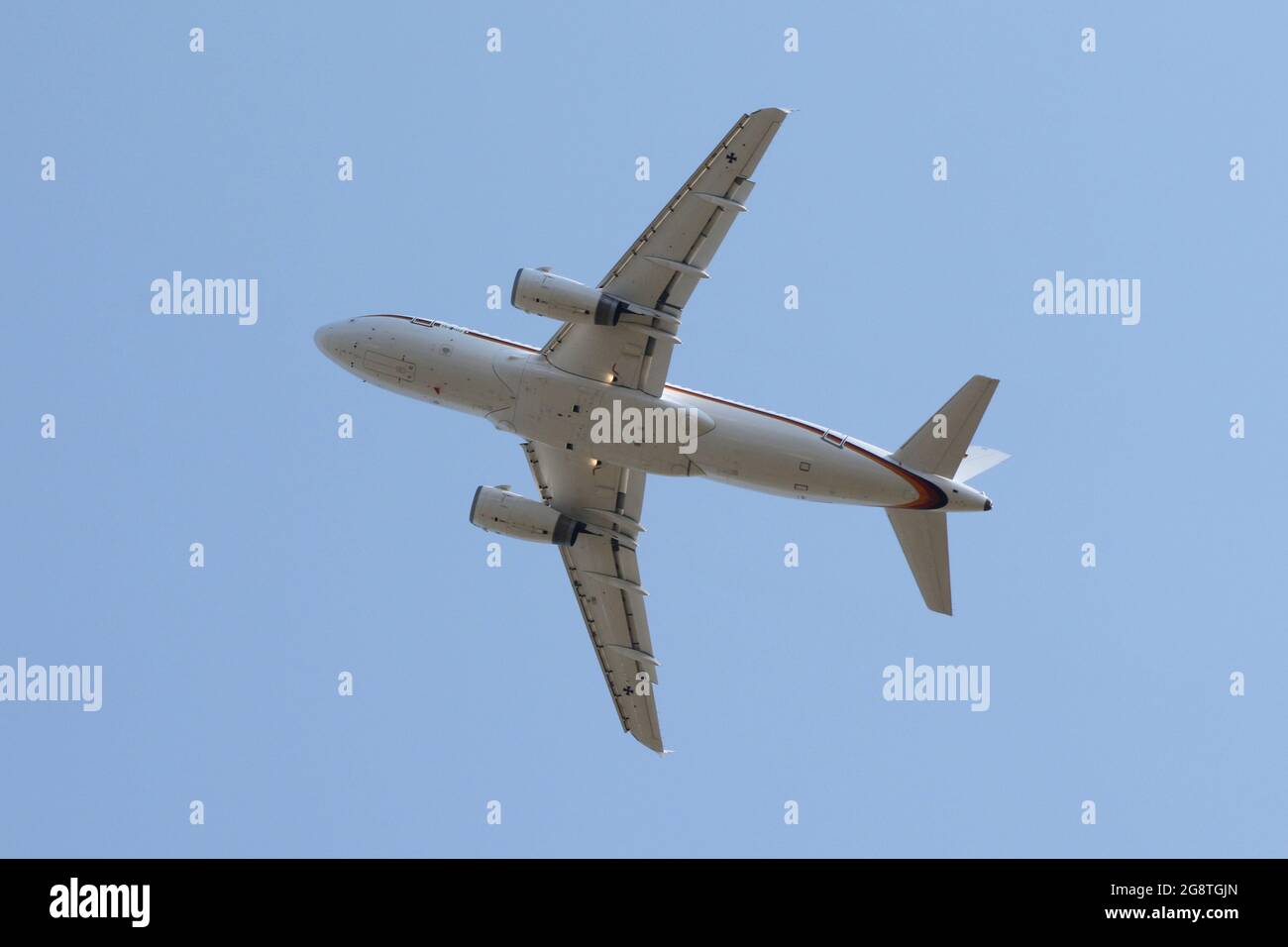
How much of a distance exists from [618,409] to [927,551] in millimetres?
9844

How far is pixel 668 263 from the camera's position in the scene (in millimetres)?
43938

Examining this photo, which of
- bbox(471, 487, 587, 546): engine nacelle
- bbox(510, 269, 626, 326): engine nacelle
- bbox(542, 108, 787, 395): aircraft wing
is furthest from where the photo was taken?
bbox(471, 487, 587, 546): engine nacelle

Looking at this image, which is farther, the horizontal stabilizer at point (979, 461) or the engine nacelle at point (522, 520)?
the engine nacelle at point (522, 520)

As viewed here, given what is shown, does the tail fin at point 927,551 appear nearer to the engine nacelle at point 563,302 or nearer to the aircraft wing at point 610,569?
the aircraft wing at point 610,569

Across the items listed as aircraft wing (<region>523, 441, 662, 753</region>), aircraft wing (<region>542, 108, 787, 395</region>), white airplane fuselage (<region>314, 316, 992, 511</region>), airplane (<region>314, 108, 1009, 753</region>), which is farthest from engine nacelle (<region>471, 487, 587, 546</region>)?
aircraft wing (<region>542, 108, 787, 395</region>)

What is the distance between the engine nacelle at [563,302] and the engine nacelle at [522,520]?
22.4ft

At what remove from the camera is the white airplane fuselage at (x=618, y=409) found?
145ft

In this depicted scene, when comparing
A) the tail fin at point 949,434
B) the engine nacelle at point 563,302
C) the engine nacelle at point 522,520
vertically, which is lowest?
the engine nacelle at point 522,520

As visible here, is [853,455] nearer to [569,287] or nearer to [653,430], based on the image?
[653,430]

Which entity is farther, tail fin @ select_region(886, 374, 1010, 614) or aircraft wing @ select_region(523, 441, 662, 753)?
aircraft wing @ select_region(523, 441, 662, 753)

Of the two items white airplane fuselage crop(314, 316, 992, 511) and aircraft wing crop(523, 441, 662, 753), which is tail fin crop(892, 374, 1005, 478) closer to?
white airplane fuselage crop(314, 316, 992, 511)

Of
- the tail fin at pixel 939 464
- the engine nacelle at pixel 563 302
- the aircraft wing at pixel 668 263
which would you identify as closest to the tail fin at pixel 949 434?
the tail fin at pixel 939 464

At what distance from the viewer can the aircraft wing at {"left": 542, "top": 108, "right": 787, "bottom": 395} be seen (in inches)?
1678

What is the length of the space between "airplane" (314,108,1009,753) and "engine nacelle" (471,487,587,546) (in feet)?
7.18
